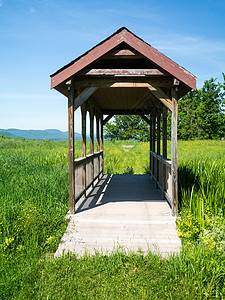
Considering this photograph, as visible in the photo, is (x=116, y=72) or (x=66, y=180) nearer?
(x=116, y=72)

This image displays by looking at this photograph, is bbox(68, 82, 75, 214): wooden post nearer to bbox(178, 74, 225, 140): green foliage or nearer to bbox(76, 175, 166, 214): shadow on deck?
bbox(76, 175, 166, 214): shadow on deck

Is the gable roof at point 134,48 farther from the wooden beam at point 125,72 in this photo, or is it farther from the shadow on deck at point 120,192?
the shadow on deck at point 120,192

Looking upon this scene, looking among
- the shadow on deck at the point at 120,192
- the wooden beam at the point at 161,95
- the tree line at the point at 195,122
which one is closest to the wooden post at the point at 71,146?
the shadow on deck at the point at 120,192

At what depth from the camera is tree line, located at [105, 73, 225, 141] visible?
4706 centimetres

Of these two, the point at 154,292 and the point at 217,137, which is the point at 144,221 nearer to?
the point at 154,292

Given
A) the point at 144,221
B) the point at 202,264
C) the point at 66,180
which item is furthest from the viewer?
the point at 66,180

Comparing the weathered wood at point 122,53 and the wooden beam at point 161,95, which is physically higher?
the weathered wood at point 122,53

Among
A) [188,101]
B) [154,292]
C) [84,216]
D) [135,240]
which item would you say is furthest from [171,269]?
[188,101]

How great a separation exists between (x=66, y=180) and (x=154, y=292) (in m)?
4.56

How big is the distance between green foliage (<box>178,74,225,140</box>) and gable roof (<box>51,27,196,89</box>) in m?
43.3

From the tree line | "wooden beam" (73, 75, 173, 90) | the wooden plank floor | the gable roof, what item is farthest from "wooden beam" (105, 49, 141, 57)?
the tree line

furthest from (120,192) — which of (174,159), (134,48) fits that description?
(134,48)

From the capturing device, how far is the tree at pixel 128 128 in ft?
156

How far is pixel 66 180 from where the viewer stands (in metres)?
7.09
